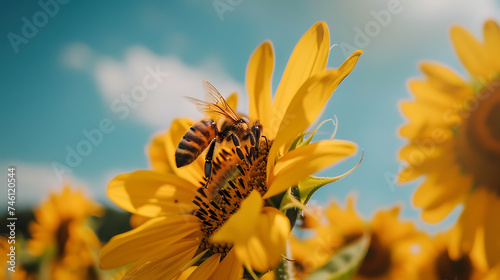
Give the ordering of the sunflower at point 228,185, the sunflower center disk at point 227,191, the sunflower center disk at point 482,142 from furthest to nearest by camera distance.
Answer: the sunflower center disk at point 482,142, the sunflower center disk at point 227,191, the sunflower at point 228,185

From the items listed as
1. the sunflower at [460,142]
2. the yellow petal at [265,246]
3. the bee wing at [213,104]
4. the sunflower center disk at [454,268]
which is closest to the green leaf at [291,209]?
the yellow petal at [265,246]

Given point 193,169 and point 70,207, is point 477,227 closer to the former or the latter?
point 193,169

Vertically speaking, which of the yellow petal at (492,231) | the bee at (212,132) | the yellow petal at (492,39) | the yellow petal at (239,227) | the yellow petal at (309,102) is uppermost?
the bee at (212,132)

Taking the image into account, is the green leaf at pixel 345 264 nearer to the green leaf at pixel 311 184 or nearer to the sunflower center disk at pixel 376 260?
the green leaf at pixel 311 184

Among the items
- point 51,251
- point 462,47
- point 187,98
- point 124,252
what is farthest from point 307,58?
point 51,251

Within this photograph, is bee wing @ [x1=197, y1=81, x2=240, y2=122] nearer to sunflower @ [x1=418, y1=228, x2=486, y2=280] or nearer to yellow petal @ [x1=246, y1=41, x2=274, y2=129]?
yellow petal @ [x1=246, y1=41, x2=274, y2=129]

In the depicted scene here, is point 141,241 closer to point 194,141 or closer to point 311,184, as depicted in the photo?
point 194,141

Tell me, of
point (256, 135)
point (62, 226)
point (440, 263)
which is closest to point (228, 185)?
point (256, 135)
